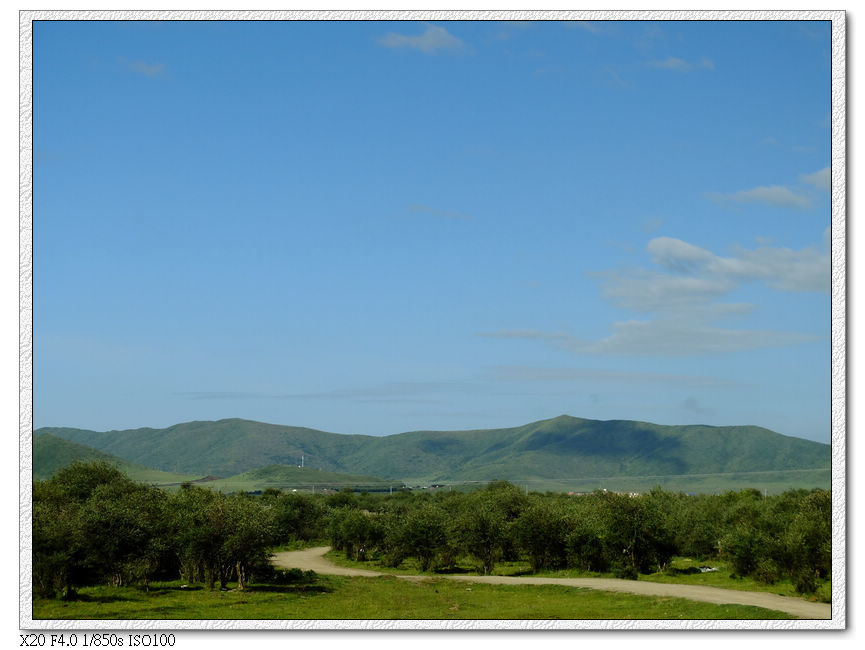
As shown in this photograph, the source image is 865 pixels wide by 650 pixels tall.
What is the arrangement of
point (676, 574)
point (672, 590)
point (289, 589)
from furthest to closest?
1. point (676, 574)
2. point (289, 589)
3. point (672, 590)

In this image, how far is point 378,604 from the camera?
29516 millimetres

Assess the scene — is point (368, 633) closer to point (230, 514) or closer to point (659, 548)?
point (230, 514)

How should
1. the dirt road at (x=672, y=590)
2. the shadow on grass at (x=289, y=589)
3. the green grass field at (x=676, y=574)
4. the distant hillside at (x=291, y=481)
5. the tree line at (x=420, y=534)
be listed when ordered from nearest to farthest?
the dirt road at (x=672, y=590) < the tree line at (x=420, y=534) < the green grass field at (x=676, y=574) < the shadow on grass at (x=289, y=589) < the distant hillside at (x=291, y=481)

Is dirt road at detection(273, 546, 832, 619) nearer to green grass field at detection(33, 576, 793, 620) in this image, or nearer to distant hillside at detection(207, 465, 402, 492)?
green grass field at detection(33, 576, 793, 620)

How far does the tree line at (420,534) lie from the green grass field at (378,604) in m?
1.65

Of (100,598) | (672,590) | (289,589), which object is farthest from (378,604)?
(672,590)

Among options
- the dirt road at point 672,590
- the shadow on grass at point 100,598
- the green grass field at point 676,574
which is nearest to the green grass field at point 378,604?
the shadow on grass at point 100,598

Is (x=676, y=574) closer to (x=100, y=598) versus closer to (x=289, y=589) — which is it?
(x=289, y=589)

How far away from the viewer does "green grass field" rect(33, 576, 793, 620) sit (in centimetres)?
2205

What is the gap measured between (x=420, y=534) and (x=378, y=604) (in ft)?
104

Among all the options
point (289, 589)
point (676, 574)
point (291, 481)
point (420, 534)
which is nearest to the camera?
point (289, 589)

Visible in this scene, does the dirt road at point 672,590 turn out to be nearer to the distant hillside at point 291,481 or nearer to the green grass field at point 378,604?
the green grass field at point 378,604

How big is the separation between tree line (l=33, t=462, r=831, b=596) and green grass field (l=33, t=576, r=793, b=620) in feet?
5.43

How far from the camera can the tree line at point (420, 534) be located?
103ft
